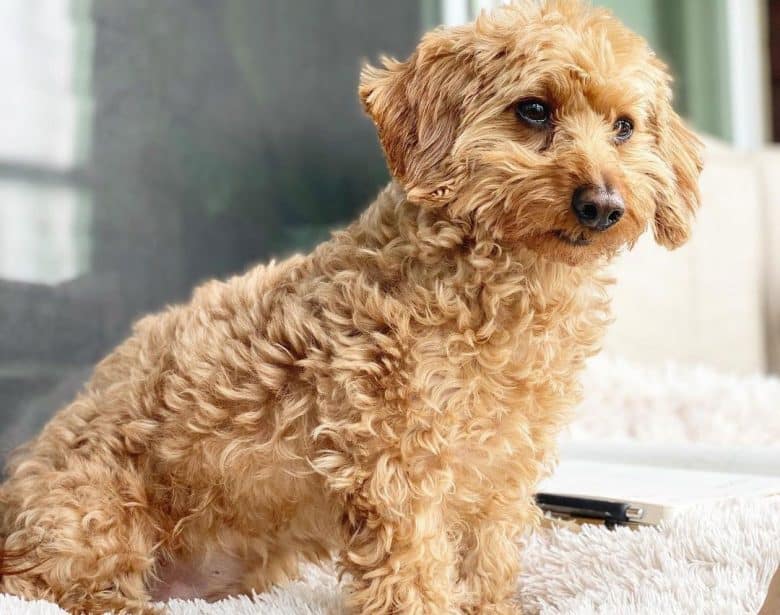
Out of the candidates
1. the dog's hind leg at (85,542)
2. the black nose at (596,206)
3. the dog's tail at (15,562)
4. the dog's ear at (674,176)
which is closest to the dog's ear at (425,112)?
the black nose at (596,206)

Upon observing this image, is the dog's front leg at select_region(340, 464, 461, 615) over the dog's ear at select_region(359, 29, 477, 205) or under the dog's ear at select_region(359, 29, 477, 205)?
under

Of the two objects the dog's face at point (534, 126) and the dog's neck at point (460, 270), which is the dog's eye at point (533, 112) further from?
the dog's neck at point (460, 270)

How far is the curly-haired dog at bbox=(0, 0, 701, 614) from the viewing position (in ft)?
3.88

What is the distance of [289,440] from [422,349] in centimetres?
21

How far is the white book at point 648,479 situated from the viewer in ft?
4.90

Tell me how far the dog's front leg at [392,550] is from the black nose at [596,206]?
14.7 inches

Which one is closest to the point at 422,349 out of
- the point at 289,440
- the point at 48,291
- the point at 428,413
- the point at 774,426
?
the point at 428,413

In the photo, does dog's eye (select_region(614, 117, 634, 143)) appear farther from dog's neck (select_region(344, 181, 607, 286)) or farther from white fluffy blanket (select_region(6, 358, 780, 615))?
white fluffy blanket (select_region(6, 358, 780, 615))

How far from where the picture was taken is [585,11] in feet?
4.13

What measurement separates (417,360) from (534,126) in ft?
1.04

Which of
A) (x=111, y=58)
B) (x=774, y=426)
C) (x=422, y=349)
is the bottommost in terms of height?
(x=774, y=426)

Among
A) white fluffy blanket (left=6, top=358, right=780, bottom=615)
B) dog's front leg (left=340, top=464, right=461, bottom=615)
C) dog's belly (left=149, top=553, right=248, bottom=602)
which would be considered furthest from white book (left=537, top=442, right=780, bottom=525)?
dog's belly (left=149, top=553, right=248, bottom=602)

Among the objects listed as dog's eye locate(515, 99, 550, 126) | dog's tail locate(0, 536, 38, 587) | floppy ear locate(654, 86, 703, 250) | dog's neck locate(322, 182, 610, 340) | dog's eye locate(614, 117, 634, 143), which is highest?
dog's eye locate(515, 99, 550, 126)

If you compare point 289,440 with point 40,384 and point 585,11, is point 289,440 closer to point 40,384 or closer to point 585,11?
point 585,11
